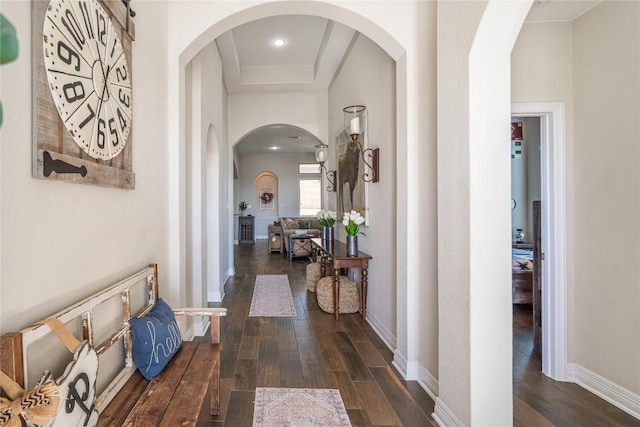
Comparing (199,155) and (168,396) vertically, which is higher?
(199,155)

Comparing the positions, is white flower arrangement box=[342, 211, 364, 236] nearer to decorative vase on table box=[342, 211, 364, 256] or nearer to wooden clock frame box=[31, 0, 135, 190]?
decorative vase on table box=[342, 211, 364, 256]

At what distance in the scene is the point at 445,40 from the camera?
6.34 ft

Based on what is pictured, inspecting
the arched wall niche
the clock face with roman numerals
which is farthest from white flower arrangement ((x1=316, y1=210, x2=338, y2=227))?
the arched wall niche

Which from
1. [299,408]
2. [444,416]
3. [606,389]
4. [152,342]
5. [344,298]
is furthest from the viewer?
[344,298]

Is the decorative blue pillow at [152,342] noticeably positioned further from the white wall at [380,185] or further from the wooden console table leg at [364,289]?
the wooden console table leg at [364,289]

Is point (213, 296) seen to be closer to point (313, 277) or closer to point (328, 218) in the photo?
point (313, 277)

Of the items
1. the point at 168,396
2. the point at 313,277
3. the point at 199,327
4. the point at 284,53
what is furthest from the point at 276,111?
the point at 168,396

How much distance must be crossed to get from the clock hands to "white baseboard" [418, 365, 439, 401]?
2293 mm

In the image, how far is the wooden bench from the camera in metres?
1.12

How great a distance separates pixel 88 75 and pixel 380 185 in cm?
248

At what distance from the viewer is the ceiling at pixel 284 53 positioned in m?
4.12

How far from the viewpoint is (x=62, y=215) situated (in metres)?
1.28

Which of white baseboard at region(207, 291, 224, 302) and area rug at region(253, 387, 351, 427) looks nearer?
area rug at region(253, 387, 351, 427)

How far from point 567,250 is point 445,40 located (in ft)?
5.90
